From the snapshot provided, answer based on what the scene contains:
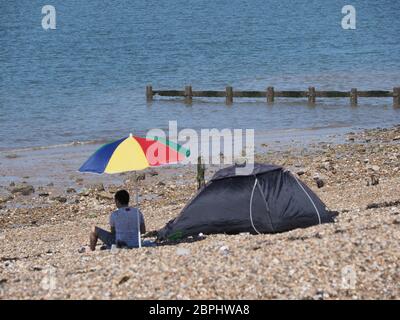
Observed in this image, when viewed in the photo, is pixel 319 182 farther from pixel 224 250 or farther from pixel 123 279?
pixel 123 279

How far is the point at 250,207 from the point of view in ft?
40.3

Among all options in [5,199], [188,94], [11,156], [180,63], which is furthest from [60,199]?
[180,63]

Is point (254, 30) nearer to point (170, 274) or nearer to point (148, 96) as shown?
point (148, 96)

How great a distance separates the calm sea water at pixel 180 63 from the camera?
108ft

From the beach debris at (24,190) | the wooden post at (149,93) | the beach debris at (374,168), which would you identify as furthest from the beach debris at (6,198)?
the wooden post at (149,93)

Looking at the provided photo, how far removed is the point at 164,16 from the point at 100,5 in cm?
1527

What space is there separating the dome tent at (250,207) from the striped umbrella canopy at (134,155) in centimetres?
134

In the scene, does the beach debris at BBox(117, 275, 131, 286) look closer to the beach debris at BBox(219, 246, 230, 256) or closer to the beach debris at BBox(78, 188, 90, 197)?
the beach debris at BBox(219, 246, 230, 256)

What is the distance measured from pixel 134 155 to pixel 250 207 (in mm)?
1972

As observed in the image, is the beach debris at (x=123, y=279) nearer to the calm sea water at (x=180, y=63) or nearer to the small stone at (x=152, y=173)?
the small stone at (x=152, y=173)

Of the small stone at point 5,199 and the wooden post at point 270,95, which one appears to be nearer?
the small stone at point 5,199

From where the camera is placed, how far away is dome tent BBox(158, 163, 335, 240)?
40.0 feet

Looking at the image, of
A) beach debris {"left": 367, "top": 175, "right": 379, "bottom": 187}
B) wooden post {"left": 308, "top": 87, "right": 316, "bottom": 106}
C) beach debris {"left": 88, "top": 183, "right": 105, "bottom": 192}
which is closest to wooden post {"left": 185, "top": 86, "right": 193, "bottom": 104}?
wooden post {"left": 308, "top": 87, "right": 316, "bottom": 106}
